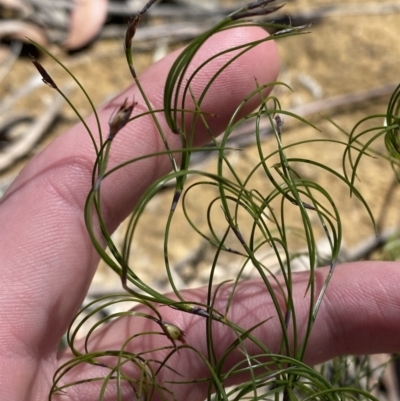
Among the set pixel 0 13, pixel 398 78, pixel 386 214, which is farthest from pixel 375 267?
pixel 0 13

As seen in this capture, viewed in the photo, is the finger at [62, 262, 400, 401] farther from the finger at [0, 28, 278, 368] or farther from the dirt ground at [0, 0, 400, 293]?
the dirt ground at [0, 0, 400, 293]

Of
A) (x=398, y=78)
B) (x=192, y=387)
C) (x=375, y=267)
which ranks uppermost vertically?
(x=398, y=78)

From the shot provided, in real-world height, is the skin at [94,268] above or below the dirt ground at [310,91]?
below

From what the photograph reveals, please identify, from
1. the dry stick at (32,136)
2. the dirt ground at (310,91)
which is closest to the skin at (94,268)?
the dirt ground at (310,91)

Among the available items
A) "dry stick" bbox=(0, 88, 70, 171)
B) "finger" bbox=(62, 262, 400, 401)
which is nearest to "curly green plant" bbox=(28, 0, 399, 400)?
"finger" bbox=(62, 262, 400, 401)

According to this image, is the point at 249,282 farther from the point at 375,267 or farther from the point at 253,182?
the point at 253,182

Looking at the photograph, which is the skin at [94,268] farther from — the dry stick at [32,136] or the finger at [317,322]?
the dry stick at [32,136]

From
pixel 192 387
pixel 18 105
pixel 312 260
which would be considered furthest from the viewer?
pixel 18 105
